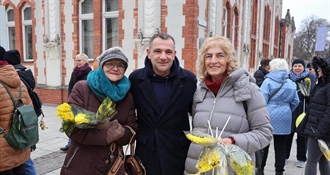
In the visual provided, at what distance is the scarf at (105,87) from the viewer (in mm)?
2250

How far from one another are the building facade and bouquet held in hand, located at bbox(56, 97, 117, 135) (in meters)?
5.26

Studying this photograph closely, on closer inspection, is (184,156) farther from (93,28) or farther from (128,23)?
(93,28)

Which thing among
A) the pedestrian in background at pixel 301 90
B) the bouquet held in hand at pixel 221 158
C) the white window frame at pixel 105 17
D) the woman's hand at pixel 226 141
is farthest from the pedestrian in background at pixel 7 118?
the white window frame at pixel 105 17

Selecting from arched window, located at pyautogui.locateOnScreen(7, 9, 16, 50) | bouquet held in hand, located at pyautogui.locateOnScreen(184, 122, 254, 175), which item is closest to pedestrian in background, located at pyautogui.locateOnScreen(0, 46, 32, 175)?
bouquet held in hand, located at pyautogui.locateOnScreen(184, 122, 254, 175)

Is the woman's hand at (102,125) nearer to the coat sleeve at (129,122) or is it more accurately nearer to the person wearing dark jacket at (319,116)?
the coat sleeve at (129,122)

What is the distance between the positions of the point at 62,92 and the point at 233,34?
26.7ft

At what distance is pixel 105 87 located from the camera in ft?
7.39

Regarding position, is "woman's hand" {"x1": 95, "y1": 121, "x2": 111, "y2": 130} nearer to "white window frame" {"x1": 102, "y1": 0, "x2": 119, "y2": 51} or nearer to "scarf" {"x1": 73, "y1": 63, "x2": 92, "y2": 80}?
"scarf" {"x1": 73, "y1": 63, "x2": 92, "y2": 80}

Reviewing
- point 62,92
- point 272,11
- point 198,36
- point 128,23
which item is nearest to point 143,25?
point 128,23

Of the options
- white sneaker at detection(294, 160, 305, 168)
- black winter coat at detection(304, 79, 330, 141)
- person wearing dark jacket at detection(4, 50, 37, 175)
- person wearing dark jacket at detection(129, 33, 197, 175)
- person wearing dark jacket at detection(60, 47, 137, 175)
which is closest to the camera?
person wearing dark jacket at detection(60, 47, 137, 175)

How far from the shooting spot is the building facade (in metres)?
7.98

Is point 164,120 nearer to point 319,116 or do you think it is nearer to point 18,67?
point 319,116

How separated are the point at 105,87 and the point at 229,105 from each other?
1.02 m

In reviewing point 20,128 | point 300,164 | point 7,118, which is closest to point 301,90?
point 300,164
